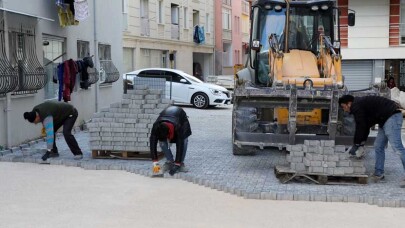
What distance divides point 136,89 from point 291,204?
447cm

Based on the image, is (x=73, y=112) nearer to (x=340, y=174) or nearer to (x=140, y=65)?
(x=340, y=174)

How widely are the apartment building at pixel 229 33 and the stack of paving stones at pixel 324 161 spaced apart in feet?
104

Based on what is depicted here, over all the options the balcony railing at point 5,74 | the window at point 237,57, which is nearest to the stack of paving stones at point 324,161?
the balcony railing at point 5,74

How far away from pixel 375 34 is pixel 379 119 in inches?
533

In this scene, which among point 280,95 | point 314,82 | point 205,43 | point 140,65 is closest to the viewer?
point 280,95

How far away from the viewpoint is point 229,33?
46781mm

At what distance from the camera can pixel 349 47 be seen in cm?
2133

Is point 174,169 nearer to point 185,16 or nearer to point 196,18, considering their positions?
point 185,16

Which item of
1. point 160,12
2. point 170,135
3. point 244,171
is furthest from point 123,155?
point 160,12

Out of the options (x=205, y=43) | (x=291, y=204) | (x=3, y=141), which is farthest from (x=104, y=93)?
(x=205, y=43)

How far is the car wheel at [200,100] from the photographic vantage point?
23.4 meters

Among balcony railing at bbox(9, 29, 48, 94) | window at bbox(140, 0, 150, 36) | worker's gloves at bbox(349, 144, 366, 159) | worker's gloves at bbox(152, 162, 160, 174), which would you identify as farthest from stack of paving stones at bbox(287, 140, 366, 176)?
window at bbox(140, 0, 150, 36)

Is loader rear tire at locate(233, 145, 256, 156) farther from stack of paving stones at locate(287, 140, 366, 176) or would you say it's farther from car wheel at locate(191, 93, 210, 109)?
car wheel at locate(191, 93, 210, 109)

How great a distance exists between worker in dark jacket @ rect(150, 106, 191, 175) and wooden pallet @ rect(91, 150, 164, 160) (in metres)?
1.36
